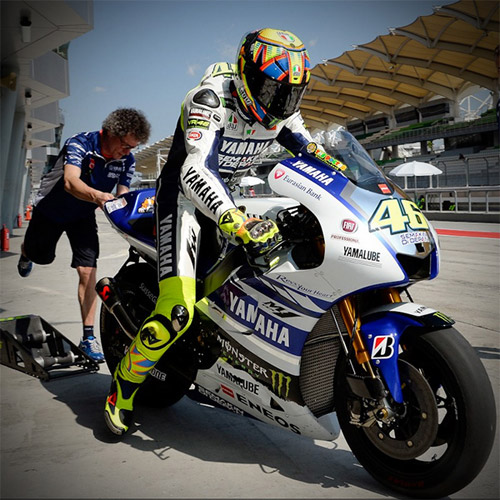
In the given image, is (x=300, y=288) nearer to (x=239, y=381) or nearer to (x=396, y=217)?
(x=396, y=217)

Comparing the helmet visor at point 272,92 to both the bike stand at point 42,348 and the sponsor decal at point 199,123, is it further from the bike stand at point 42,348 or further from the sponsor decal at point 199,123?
the bike stand at point 42,348

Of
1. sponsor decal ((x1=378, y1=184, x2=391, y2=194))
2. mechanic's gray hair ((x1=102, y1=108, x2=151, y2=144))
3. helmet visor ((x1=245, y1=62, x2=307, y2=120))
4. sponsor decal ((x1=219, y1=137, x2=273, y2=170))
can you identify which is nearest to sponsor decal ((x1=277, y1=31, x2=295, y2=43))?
helmet visor ((x1=245, y1=62, x2=307, y2=120))

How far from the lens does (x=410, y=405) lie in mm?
2273

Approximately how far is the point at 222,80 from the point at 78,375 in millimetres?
2404

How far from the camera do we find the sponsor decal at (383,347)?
223 cm

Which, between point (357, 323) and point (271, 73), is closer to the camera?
point (357, 323)

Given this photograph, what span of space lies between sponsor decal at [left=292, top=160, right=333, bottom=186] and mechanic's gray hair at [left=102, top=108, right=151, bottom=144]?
2.42 meters

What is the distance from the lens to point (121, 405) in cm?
310

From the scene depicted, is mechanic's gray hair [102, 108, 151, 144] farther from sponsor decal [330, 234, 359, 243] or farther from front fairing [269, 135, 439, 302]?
sponsor decal [330, 234, 359, 243]

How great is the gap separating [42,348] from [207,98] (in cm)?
249

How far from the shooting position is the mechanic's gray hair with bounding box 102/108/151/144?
14.9 ft

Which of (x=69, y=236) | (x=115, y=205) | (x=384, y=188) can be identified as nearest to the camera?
(x=384, y=188)

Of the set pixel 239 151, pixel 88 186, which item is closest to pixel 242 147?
pixel 239 151

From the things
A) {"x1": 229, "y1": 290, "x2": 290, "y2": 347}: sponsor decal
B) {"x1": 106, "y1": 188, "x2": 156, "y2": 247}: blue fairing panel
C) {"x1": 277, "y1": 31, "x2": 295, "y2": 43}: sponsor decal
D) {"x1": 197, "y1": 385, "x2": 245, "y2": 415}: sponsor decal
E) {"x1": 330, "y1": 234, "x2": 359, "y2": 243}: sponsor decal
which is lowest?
{"x1": 197, "y1": 385, "x2": 245, "y2": 415}: sponsor decal
